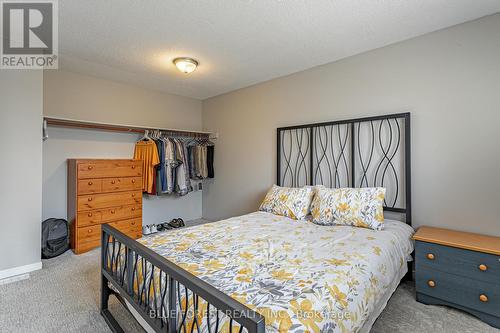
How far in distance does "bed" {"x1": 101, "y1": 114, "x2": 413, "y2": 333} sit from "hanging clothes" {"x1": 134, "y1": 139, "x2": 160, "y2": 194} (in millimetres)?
1929

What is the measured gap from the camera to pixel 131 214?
3695mm

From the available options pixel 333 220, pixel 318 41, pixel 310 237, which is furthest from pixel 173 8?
pixel 333 220

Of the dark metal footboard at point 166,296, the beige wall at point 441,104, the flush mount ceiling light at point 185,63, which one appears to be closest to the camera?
the dark metal footboard at point 166,296

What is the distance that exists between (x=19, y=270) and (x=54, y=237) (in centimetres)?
58

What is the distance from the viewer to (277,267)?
149 centimetres

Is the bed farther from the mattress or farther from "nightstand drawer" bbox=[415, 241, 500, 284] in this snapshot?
"nightstand drawer" bbox=[415, 241, 500, 284]

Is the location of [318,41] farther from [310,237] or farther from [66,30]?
[66,30]

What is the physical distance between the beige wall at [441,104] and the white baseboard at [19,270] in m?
3.62

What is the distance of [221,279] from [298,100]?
2757mm

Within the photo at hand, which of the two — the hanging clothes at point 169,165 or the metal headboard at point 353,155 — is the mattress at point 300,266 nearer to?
the metal headboard at point 353,155

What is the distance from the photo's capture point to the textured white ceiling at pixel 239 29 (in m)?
2.03
